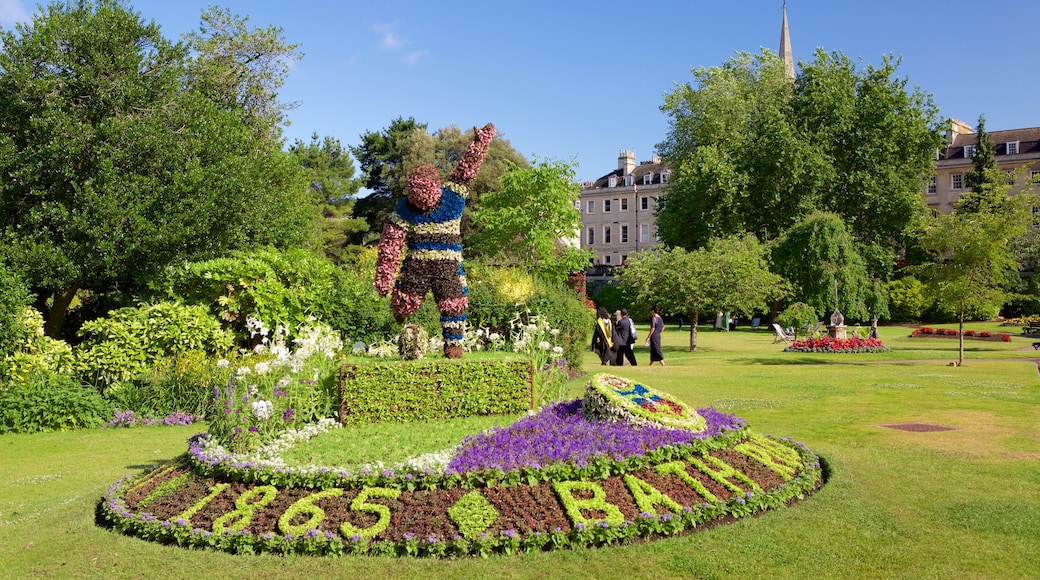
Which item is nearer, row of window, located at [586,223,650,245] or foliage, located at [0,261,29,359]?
foliage, located at [0,261,29,359]

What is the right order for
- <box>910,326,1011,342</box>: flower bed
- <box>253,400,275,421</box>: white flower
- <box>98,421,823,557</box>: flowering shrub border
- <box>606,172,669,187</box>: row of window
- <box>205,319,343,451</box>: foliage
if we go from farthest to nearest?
<box>606,172,669,187</box>: row of window < <box>910,326,1011,342</box>: flower bed < <box>205,319,343,451</box>: foliage < <box>253,400,275,421</box>: white flower < <box>98,421,823,557</box>: flowering shrub border

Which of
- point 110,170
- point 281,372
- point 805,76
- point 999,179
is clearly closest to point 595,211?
point 805,76

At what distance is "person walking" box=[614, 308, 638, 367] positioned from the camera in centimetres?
2356

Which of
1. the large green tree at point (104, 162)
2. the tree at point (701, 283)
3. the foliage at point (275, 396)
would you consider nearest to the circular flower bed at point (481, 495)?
the foliage at point (275, 396)

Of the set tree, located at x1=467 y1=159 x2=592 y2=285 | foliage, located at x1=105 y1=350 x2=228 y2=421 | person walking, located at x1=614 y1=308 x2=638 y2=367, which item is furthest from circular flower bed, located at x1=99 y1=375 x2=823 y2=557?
tree, located at x1=467 y1=159 x2=592 y2=285

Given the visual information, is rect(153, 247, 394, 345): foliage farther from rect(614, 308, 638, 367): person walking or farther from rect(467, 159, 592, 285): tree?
rect(467, 159, 592, 285): tree

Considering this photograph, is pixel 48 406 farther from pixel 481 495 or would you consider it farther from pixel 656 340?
pixel 656 340

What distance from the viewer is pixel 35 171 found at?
17078 mm

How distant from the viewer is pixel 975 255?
23750 millimetres

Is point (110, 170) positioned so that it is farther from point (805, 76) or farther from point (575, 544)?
point (805, 76)

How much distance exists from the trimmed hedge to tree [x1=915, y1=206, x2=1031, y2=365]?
17.4 metres

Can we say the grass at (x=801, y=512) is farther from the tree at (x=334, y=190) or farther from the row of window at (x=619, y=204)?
the row of window at (x=619, y=204)

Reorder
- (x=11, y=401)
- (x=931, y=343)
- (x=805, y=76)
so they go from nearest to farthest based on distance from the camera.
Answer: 1. (x=11, y=401)
2. (x=931, y=343)
3. (x=805, y=76)

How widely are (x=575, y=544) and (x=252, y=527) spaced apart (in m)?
2.89
